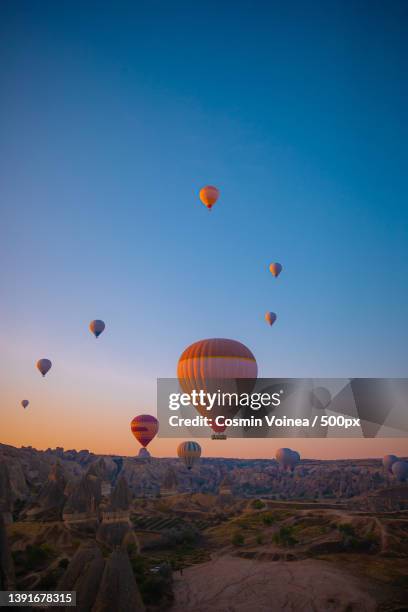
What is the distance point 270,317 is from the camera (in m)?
50.4

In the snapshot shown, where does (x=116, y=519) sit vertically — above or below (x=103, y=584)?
A: above

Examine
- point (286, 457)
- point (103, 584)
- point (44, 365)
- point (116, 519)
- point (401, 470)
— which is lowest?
point (103, 584)

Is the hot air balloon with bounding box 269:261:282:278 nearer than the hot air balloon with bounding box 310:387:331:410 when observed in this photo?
Yes

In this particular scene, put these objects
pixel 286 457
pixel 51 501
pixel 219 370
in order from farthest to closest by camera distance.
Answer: pixel 286 457 < pixel 51 501 < pixel 219 370

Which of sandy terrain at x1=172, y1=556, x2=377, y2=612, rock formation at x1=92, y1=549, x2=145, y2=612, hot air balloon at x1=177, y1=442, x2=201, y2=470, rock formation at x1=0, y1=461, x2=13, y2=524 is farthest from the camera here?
hot air balloon at x1=177, y1=442, x2=201, y2=470

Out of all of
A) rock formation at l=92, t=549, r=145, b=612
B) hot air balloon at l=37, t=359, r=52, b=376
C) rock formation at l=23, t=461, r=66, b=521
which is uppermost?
hot air balloon at l=37, t=359, r=52, b=376

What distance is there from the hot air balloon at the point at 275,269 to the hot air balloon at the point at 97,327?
62.4 feet

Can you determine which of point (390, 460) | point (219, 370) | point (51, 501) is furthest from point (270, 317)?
point (390, 460)

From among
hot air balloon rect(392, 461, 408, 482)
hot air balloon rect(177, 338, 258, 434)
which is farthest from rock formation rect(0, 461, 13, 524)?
hot air balloon rect(392, 461, 408, 482)

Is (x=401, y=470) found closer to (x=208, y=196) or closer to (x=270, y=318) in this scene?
(x=270, y=318)

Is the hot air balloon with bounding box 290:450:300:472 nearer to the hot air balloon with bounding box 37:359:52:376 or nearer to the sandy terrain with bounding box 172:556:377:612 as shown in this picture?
the sandy terrain with bounding box 172:556:377:612

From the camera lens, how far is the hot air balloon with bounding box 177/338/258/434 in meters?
39.5

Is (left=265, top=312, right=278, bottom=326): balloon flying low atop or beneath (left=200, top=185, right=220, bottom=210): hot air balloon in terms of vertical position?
beneath

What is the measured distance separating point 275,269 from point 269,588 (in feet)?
90.4
